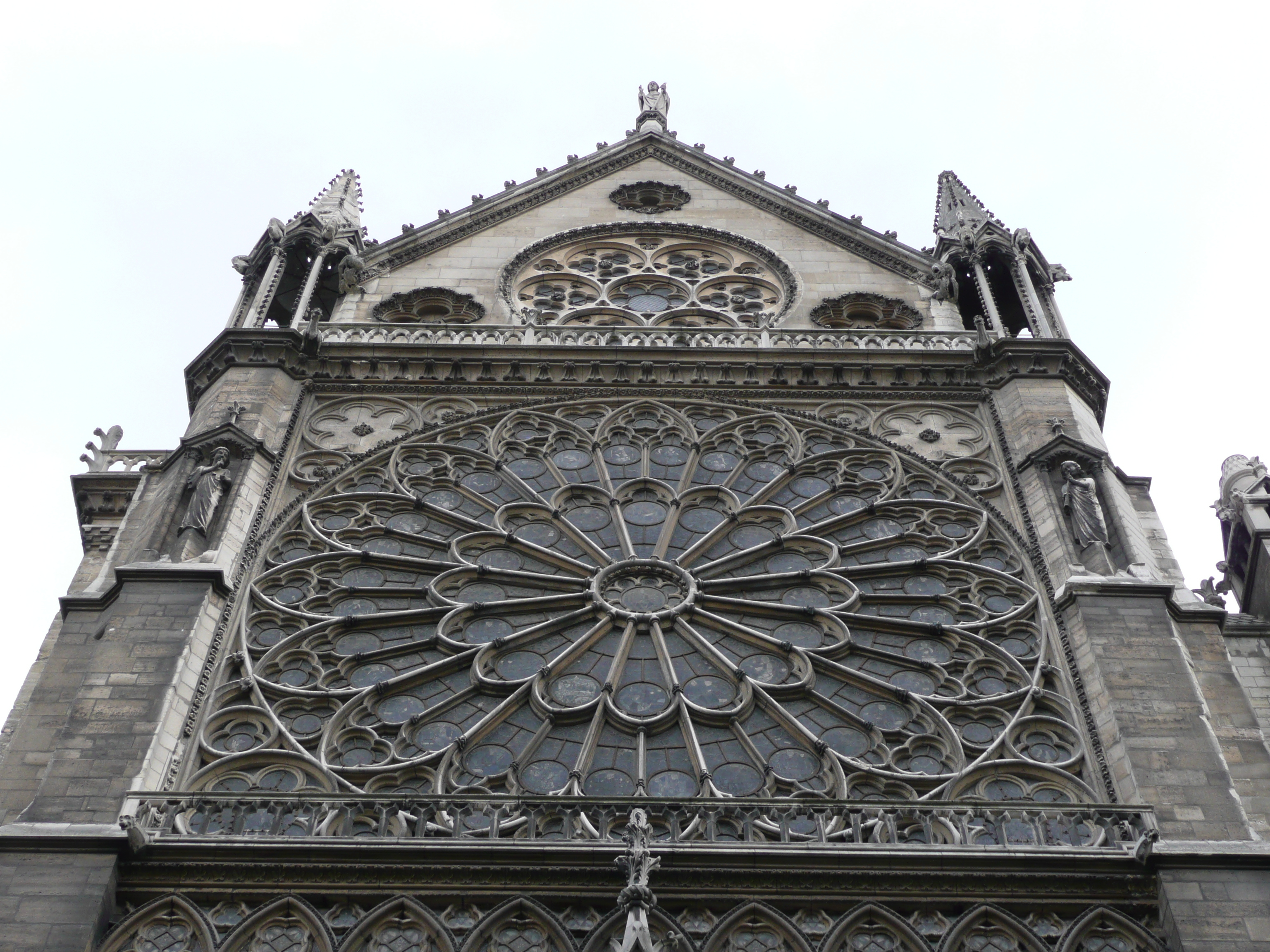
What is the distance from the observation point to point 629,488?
66.3 feet

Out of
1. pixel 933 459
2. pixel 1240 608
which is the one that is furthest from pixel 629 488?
pixel 1240 608

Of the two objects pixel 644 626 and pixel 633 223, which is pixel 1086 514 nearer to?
pixel 644 626

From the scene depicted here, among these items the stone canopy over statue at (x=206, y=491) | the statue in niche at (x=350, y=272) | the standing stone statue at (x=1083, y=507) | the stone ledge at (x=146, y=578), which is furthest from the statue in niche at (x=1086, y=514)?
the statue in niche at (x=350, y=272)

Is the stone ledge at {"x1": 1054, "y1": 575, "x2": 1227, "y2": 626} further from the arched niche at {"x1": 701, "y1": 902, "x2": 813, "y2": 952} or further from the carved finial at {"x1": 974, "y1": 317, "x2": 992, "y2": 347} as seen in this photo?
the arched niche at {"x1": 701, "y1": 902, "x2": 813, "y2": 952}

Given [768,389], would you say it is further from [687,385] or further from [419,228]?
[419,228]

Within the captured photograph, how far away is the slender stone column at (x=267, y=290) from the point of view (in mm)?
22578

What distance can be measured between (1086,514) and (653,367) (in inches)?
231

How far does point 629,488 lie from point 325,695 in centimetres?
472

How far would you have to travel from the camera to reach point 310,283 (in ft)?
77.3

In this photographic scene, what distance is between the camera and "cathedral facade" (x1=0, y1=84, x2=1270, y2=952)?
14.3m

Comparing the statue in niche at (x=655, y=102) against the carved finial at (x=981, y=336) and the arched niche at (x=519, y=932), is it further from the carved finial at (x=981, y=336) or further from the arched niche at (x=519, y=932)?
the arched niche at (x=519, y=932)

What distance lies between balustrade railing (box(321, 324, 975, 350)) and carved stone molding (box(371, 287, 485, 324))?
5.17 ft

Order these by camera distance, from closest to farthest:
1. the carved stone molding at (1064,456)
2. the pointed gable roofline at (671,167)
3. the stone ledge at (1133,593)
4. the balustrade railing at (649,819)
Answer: the balustrade railing at (649,819) → the stone ledge at (1133,593) → the carved stone molding at (1064,456) → the pointed gable roofline at (671,167)

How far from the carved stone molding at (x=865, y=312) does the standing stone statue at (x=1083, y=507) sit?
5317 mm
